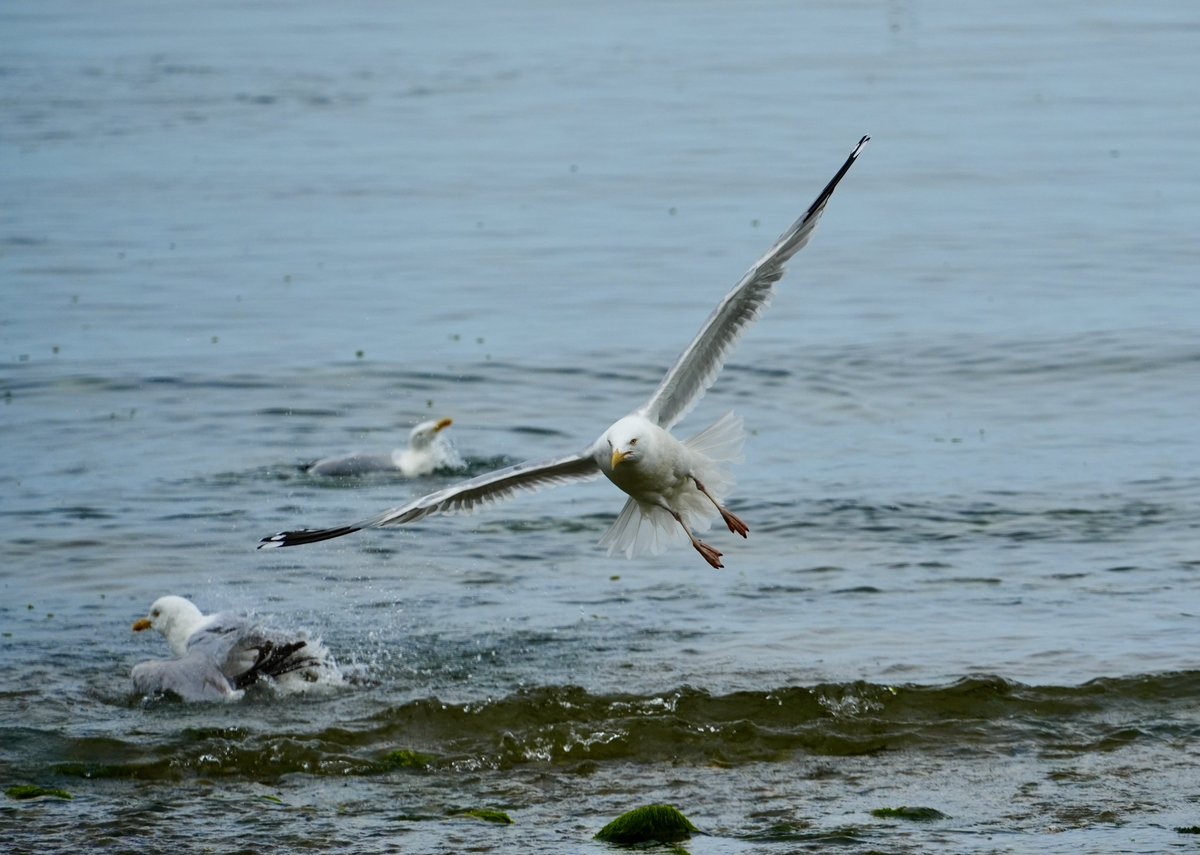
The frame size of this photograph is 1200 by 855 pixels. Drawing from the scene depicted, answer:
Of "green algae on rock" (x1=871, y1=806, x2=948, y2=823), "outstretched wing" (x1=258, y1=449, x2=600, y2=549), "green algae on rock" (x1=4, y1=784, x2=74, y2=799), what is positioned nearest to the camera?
"green algae on rock" (x1=871, y1=806, x2=948, y2=823)

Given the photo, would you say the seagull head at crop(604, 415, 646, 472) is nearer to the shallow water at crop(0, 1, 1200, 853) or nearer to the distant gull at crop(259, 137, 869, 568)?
the distant gull at crop(259, 137, 869, 568)

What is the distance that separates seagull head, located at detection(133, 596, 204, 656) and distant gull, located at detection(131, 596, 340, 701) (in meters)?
0.17

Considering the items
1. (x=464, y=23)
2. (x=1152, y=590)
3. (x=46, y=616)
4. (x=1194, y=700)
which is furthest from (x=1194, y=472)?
(x=464, y=23)

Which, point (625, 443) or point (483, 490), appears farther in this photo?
point (483, 490)

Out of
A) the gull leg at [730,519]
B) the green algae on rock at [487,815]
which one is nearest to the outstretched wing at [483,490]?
the gull leg at [730,519]

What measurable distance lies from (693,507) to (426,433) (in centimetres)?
426

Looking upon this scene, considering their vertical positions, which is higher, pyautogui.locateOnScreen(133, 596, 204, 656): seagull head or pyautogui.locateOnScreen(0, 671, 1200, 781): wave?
pyautogui.locateOnScreen(133, 596, 204, 656): seagull head

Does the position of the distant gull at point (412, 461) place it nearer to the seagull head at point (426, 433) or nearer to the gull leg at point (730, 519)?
the seagull head at point (426, 433)

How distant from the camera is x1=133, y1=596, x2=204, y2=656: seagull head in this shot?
976 cm

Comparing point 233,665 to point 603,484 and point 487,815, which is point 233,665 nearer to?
point 487,815

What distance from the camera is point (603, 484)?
13.2 m

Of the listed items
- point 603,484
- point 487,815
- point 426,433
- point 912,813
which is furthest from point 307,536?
point 603,484

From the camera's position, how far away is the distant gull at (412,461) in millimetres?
12992

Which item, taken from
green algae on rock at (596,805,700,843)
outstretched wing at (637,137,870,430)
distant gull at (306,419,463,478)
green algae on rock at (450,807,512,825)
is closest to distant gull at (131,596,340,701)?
green algae on rock at (450,807,512,825)
